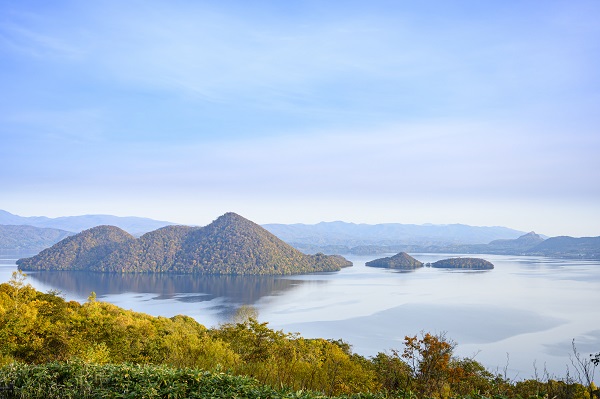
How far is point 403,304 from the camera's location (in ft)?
246

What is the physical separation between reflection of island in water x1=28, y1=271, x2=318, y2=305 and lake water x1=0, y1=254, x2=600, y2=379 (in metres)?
0.22

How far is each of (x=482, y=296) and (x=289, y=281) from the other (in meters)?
45.8

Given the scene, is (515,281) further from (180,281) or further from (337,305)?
(180,281)

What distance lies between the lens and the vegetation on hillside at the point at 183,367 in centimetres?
561

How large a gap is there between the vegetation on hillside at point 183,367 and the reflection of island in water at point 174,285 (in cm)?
6122

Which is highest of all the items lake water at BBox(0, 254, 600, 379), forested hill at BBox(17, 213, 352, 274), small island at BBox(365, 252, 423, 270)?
forested hill at BBox(17, 213, 352, 274)

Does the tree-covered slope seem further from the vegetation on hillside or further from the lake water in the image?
the vegetation on hillside

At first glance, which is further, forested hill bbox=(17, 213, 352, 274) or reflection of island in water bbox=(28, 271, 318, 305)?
forested hill bbox=(17, 213, 352, 274)

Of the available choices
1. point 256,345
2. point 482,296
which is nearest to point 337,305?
point 482,296

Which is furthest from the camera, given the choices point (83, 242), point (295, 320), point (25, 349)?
point (83, 242)

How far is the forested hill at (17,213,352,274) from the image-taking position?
132250 mm

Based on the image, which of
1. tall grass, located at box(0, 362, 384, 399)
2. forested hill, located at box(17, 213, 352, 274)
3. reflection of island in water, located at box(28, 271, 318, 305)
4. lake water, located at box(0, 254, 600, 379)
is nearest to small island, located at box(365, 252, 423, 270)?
forested hill, located at box(17, 213, 352, 274)

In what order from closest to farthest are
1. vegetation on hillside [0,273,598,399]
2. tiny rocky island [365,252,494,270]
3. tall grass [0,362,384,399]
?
1. tall grass [0,362,384,399]
2. vegetation on hillside [0,273,598,399]
3. tiny rocky island [365,252,494,270]

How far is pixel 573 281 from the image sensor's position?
340ft
